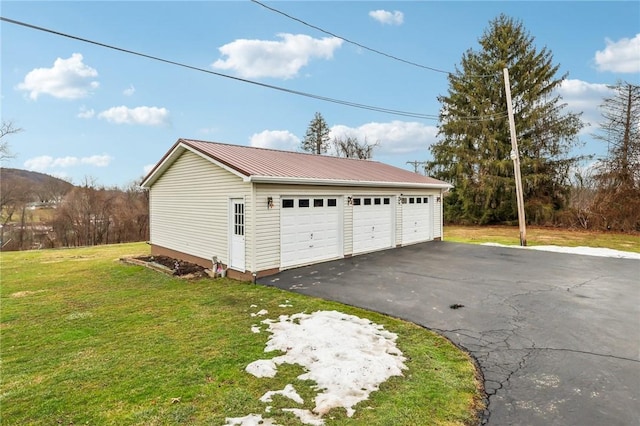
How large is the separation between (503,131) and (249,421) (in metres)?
25.0

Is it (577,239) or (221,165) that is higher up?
(221,165)

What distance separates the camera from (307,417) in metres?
3.00

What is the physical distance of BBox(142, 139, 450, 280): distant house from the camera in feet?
28.5

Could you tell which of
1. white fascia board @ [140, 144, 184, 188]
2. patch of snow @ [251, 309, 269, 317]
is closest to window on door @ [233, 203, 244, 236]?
patch of snow @ [251, 309, 269, 317]

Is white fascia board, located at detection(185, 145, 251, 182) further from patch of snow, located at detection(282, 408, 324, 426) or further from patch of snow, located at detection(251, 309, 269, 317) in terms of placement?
patch of snow, located at detection(282, 408, 324, 426)

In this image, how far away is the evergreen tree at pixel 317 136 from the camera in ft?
124

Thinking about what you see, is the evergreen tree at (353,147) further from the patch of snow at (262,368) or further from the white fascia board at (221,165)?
the patch of snow at (262,368)

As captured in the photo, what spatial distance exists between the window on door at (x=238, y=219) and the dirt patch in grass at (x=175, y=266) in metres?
1.62

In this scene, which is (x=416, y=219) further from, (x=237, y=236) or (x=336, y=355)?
(x=336, y=355)

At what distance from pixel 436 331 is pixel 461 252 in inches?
310

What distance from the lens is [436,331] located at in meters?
5.17

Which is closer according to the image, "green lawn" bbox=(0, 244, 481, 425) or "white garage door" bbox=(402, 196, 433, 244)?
"green lawn" bbox=(0, 244, 481, 425)

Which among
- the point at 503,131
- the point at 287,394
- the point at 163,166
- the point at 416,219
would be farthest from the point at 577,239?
the point at 163,166

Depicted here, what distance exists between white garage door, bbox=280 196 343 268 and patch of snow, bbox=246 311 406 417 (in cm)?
366
